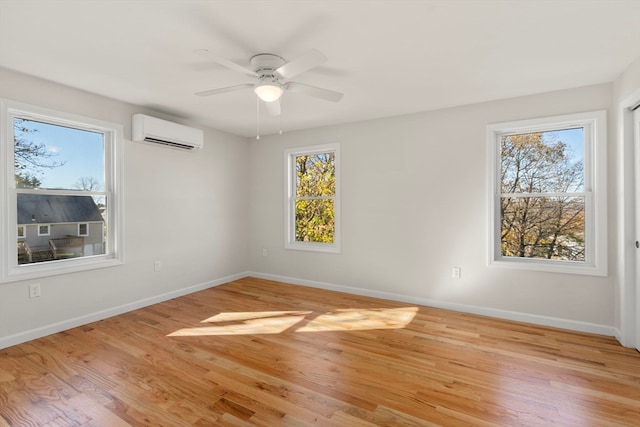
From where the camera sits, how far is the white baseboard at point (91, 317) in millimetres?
2717

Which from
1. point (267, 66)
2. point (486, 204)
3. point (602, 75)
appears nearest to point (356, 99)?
point (267, 66)

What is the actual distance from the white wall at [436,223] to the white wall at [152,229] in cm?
119

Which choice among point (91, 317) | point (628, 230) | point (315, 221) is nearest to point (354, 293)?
point (315, 221)

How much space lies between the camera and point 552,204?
3.24m

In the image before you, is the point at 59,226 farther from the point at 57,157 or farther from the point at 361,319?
the point at 361,319

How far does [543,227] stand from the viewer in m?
3.29

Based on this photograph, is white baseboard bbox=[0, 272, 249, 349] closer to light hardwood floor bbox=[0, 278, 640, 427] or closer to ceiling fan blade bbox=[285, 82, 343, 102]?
light hardwood floor bbox=[0, 278, 640, 427]

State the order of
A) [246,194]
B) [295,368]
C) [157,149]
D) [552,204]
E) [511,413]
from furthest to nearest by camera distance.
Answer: [246,194]
[157,149]
[552,204]
[295,368]
[511,413]

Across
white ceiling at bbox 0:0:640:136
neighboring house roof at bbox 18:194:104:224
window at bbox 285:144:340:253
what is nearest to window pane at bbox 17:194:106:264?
neighboring house roof at bbox 18:194:104:224

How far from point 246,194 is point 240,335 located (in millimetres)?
2816

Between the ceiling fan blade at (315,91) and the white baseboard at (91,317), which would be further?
the white baseboard at (91,317)

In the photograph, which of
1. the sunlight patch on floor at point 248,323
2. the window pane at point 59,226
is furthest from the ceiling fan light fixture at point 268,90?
the window pane at point 59,226

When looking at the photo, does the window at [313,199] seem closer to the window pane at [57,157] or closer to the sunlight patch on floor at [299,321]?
the sunlight patch on floor at [299,321]

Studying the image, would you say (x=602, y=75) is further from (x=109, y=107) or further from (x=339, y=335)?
(x=109, y=107)
